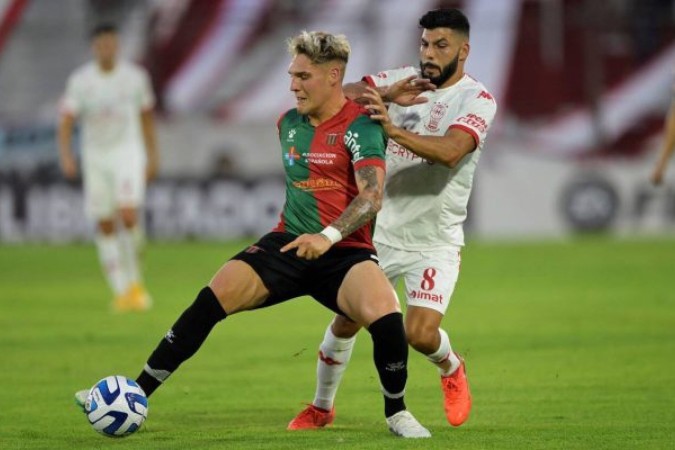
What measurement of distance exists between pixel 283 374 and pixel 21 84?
1584cm

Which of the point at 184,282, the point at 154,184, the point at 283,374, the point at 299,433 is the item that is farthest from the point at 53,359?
the point at 154,184

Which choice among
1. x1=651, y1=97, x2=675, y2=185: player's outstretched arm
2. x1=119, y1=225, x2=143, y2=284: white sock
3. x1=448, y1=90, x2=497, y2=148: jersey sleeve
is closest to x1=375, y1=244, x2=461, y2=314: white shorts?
x1=448, y1=90, x2=497, y2=148: jersey sleeve

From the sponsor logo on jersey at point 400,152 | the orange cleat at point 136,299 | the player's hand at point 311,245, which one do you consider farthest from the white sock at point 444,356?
the orange cleat at point 136,299

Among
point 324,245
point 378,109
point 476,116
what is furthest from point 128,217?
point 324,245

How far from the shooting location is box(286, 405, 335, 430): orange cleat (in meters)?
8.23

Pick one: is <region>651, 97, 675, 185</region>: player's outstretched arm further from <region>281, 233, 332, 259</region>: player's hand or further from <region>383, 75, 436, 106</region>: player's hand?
<region>281, 233, 332, 259</region>: player's hand

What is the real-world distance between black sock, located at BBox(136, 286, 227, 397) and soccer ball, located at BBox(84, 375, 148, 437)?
19 cm

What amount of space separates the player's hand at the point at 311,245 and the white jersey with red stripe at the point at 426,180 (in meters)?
1.22

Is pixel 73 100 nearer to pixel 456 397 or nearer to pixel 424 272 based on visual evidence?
pixel 424 272

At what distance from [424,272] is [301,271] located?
0.94m

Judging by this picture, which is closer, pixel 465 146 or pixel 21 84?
pixel 465 146

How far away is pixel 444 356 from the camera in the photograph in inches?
329

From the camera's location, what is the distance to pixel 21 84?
25.3 m

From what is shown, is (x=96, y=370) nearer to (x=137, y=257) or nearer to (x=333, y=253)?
(x=333, y=253)
